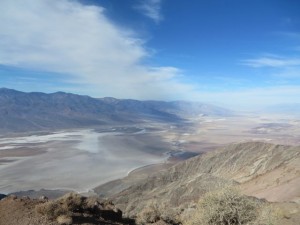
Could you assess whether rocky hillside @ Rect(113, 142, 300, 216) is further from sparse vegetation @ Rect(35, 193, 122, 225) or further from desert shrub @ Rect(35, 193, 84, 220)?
desert shrub @ Rect(35, 193, 84, 220)

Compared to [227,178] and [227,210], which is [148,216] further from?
[227,178]

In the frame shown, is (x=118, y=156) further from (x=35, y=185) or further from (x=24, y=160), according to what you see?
(x=35, y=185)

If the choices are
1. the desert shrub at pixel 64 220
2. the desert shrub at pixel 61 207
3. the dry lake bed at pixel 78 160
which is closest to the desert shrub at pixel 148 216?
the desert shrub at pixel 61 207

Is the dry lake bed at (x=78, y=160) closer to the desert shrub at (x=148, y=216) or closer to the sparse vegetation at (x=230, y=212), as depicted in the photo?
the desert shrub at (x=148, y=216)

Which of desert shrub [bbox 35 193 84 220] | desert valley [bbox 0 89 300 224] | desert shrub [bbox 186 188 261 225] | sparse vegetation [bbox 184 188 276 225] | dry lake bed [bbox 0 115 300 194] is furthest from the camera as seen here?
dry lake bed [bbox 0 115 300 194]

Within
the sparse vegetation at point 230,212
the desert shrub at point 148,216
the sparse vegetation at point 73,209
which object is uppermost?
the sparse vegetation at point 230,212

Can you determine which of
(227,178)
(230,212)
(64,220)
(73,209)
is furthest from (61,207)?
(227,178)

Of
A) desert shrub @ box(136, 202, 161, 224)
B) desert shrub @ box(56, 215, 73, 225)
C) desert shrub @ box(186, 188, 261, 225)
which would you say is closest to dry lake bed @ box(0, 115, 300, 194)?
desert shrub @ box(136, 202, 161, 224)
